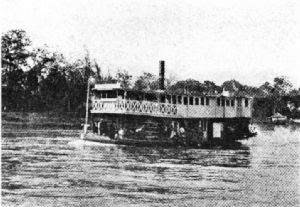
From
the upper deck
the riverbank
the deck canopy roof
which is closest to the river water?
the upper deck

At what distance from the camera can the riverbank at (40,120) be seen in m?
30.0

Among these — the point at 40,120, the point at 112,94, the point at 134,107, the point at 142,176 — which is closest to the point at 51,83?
the point at 40,120

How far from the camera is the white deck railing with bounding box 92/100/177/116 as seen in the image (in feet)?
71.5

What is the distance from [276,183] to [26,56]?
16707mm

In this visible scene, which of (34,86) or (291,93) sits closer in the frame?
(34,86)

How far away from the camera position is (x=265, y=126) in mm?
45281

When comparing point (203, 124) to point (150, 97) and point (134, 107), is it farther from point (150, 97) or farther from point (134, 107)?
point (134, 107)

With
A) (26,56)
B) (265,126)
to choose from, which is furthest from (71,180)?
(265,126)

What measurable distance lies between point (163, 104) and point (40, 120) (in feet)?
36.6

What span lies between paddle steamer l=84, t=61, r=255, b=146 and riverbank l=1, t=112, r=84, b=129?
7.56 meters

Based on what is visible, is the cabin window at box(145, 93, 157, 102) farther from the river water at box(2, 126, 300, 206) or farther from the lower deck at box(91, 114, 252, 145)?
the river water at box(2, 126, 300, 206)

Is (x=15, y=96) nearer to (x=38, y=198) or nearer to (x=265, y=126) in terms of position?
(x=38, y=198)

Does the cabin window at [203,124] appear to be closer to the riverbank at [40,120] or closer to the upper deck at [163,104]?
the upper deck at [163,104]

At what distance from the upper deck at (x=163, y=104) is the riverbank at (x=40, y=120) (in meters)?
8.61
